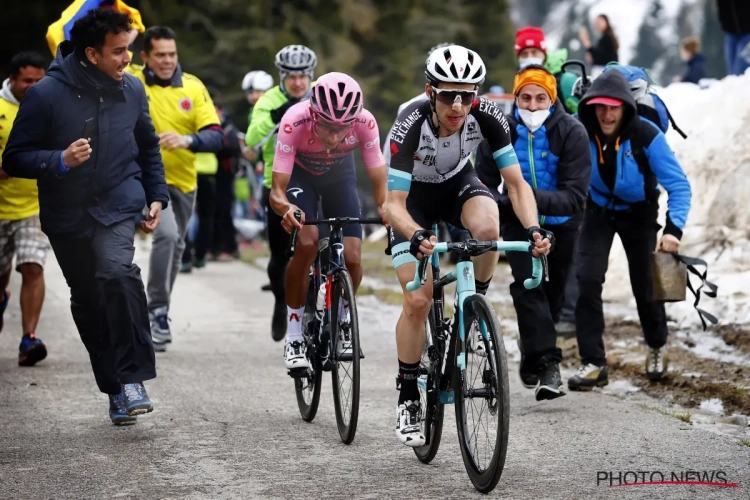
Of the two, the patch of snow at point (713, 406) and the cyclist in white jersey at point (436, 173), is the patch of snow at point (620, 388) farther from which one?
the cyclist in white jersey at point (436, 173)

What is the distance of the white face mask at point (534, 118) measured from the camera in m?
7.84

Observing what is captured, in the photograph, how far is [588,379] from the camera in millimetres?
8281

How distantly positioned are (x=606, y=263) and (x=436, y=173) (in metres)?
2.37

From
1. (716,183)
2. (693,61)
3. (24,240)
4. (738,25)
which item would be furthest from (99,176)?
(693,61)

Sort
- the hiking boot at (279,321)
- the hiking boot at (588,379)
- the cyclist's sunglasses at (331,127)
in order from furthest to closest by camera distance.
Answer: the hiking boot at (279,321) → the hiking boot at (588,379) → the cyclist's sunglasses at (331,127)

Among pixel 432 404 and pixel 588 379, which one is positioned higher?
pixel 432 404

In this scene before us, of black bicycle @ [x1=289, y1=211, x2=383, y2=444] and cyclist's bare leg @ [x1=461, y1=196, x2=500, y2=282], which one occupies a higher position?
cyclist's bare leg @ [x1=461, y1=196, x2=500, y2=282]

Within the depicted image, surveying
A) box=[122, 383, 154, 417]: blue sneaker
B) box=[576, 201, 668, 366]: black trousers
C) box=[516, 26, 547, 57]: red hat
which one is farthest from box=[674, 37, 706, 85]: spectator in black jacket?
box=[122, 383, 154, 417]: blue sneaker

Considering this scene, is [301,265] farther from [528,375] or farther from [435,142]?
[435,142]

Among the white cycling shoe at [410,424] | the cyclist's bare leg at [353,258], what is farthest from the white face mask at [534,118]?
the white cycling shoe at [410,424]

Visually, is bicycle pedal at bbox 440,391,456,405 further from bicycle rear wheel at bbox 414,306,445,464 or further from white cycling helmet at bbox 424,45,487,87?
white cycling helmet at bbox 424,45,487,87

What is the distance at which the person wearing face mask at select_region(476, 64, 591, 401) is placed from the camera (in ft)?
25.5

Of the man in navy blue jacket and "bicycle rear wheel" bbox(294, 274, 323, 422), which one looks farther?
"bicycle rear wheel" bbox(294, 274, 323, 422)

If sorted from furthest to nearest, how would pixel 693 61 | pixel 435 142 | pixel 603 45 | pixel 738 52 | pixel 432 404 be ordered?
pixel 693 61 → pixel 603 45 → pixel 738 52 → pixel 435 142 → pixel 432 404
